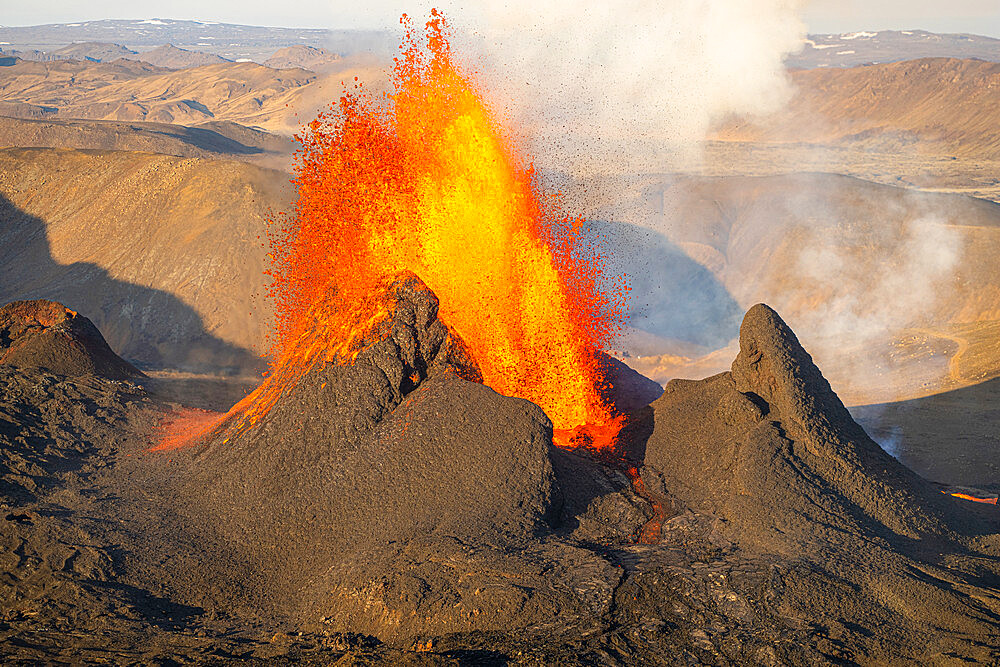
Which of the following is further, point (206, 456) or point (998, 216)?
point (998, 216)

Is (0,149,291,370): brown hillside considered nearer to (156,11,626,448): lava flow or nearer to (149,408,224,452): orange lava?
(149,408,224,452): orange lava

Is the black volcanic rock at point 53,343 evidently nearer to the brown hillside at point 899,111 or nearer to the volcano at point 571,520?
the volcano at point 571,520

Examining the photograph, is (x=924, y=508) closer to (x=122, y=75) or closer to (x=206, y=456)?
(x=206, y=456)

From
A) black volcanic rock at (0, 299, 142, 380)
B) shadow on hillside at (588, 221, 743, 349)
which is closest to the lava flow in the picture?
black volcanic rock at (0, 299, 142, 380)

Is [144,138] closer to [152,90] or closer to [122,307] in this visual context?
[122,307]

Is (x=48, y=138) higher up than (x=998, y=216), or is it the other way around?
(x=998, y=216)

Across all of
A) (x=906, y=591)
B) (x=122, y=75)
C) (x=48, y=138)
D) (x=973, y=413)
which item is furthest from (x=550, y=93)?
(x=122, y=75)

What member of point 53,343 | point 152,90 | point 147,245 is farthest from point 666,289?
point 152,90
